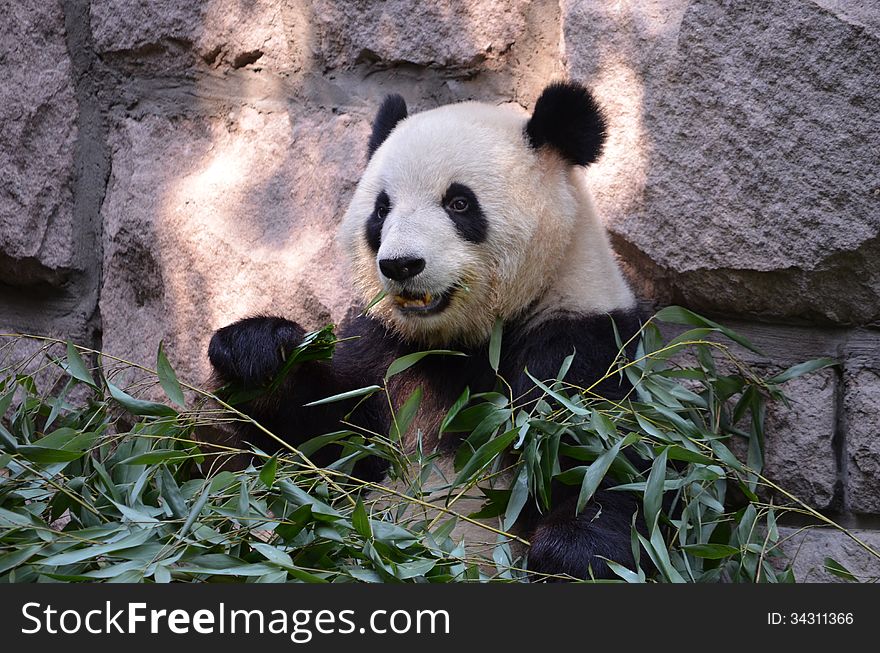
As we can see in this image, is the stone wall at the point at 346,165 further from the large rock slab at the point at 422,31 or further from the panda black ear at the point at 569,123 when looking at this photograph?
the panda black ear at the point at 569,123

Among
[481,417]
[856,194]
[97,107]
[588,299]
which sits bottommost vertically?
[481,417]

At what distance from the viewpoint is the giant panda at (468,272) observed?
2.44m

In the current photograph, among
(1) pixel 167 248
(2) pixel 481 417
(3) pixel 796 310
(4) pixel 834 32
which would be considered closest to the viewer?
(2) pixel 481 417

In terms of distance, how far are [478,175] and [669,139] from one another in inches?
A: 22.4

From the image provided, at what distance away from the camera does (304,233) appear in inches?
117

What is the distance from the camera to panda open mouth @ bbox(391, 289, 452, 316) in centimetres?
245

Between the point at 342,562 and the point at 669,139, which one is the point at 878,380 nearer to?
the point at 669,139

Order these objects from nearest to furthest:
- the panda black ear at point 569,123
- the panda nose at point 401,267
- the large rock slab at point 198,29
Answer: the panda nose at point 401,267, the panda black ear at point 569,123, the large rock slab at point 198,29

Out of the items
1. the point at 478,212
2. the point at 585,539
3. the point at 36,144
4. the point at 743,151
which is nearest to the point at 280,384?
the point at 478,212

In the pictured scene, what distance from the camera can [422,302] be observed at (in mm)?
2457

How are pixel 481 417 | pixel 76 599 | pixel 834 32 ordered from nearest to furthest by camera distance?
pixel 76 599, pixel 481 417, pixel 834 32

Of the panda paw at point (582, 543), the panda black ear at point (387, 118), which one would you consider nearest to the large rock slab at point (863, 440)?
the panda paw at point (582, 543)

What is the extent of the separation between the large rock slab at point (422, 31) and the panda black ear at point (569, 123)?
52 cm

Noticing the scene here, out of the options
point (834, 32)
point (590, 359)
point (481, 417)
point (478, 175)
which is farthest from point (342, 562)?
point (834, 32)
